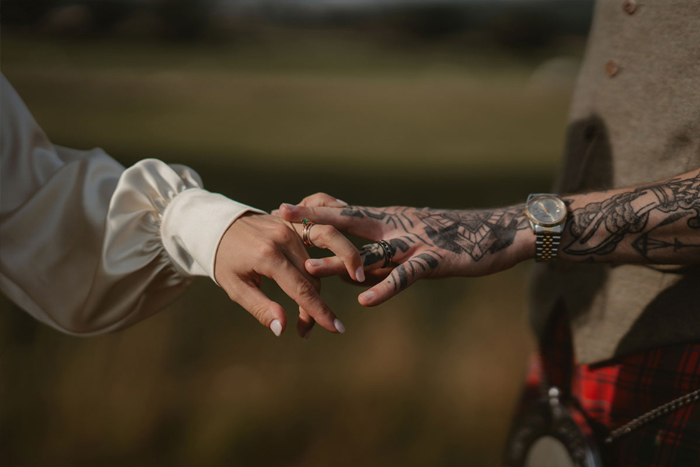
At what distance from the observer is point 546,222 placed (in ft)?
3.49

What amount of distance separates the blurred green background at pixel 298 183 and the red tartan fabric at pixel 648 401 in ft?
6.45

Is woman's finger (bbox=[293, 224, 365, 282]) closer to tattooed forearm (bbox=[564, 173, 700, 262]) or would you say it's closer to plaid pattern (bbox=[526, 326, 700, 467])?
tattooed forearm (bbox=[564, 173, 700, 262])

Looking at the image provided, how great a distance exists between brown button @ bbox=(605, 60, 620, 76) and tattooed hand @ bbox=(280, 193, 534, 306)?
0.54 metres

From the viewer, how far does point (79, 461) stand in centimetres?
290

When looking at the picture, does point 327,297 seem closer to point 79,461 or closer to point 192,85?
point 79,461

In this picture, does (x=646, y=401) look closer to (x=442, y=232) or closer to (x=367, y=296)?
(x=442, y=232)

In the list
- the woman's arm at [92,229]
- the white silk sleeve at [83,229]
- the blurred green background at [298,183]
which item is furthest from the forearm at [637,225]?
the blurred green background at [298,183]

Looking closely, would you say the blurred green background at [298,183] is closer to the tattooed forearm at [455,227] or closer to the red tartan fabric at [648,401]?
the red tartan fabric at [648,401]

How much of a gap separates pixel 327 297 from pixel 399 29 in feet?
26.8

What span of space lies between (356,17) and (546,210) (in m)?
9.38

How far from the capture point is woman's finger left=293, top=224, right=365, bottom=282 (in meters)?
1.02

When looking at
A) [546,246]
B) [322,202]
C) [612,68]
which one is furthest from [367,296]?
[612,68]

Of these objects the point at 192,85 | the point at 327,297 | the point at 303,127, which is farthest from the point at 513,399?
the point at 192,85

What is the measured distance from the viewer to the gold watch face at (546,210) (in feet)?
3.48
